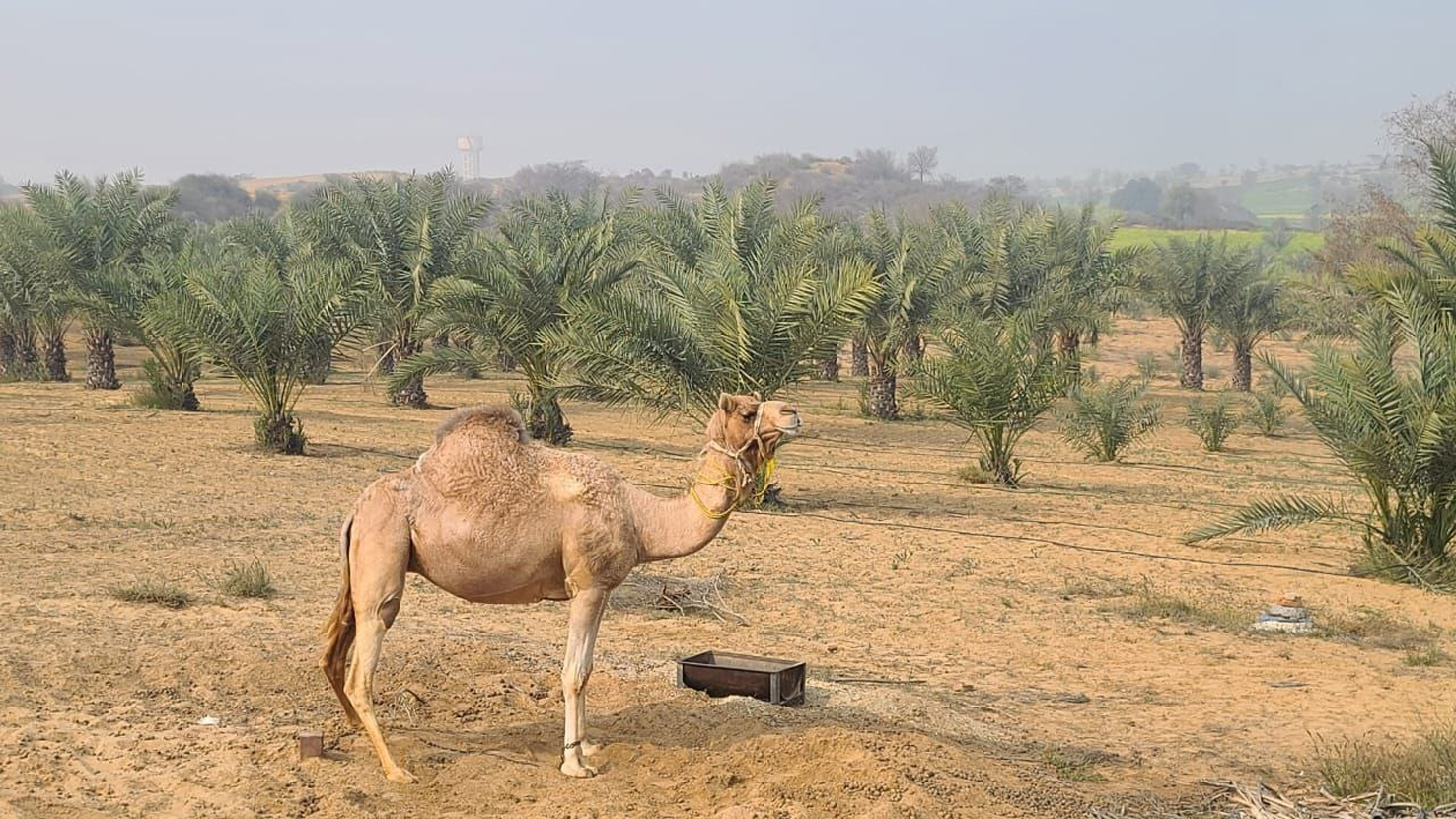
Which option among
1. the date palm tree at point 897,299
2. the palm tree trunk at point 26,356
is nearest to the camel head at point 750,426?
the date palm tree at point 897,299

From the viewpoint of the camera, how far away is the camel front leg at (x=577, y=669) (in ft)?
20.9

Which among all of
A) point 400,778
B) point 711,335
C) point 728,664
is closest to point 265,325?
point 711,335

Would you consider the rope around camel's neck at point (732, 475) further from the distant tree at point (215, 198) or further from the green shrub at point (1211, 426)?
the distant tree at point (215, 198)

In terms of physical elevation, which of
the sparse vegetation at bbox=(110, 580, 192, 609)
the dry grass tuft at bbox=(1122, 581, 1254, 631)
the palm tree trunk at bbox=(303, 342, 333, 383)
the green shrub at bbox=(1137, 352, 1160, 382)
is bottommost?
the green shrub at bbox=(1137, 352, 1160, 382)

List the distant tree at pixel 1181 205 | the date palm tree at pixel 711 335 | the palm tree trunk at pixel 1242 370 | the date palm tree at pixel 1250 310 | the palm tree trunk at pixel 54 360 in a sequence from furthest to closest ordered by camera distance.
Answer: the distant tree at pixel 1181 205
the palm tree trunk at pixel 1242 370
the date palm tree at pixel 1250 310
the palm tree trunk at pixel 54 360
the date palm tree at pixel 711 335

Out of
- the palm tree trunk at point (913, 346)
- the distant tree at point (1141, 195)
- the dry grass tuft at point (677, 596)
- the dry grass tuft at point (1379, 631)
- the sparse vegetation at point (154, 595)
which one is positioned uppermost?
the distant tree at point (1141, 195)

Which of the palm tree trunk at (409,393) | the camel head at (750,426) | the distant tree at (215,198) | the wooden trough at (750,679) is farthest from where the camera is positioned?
the distant tree at (215,198)

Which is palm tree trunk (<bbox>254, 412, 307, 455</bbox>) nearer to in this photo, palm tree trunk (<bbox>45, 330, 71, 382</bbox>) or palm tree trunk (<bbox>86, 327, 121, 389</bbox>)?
palm tree trunk (<bbox>86, 327, 121, 389</bbox>)

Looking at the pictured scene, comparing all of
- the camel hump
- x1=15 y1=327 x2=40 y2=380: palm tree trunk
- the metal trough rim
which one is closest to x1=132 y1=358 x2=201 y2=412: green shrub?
x1=15 y1=327 x2=40 y2=380: palm tree trunk

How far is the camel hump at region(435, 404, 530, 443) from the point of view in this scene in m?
6.60

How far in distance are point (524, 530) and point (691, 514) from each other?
74 centimetres

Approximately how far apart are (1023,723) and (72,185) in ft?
74.9

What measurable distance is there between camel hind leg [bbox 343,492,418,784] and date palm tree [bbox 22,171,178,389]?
62.4 ft

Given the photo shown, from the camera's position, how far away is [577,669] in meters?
6.36
